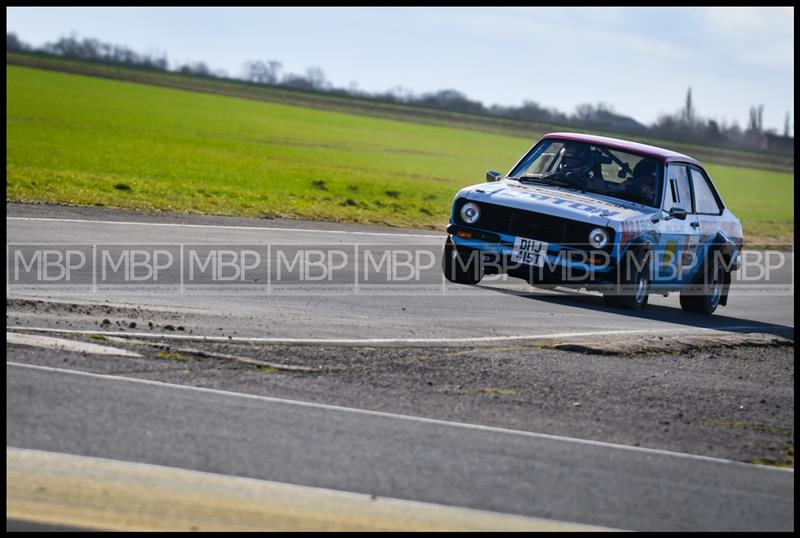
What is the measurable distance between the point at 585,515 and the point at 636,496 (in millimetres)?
483

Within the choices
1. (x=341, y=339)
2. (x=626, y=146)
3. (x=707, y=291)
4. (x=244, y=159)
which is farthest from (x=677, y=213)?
(x=244, y=159)

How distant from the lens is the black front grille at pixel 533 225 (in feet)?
42.0

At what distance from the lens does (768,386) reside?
9633mm

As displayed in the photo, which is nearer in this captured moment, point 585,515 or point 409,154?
point 585,515

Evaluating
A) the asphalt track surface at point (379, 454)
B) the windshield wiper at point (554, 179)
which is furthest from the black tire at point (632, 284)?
the asphalt track surface at point (379, 454)

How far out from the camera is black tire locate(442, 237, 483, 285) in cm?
1362

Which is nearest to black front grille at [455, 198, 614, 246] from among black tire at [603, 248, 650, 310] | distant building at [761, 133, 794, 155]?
black tire at [603, 248, 650, 310]

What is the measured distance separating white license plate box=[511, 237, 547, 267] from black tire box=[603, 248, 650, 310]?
839 millimetres

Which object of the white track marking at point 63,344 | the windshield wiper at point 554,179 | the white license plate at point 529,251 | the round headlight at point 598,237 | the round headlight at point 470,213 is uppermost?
the windshield wiper at point 554,179

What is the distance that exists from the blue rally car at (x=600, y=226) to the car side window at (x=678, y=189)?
0.01 metres

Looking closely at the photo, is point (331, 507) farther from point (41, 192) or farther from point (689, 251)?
point (41, 192)

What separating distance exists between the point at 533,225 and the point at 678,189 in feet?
7.23

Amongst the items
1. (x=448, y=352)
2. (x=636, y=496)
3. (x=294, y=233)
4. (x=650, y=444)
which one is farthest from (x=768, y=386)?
(x=294, y=233)

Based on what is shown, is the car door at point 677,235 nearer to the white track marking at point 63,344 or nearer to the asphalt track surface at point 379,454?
→ the asphalt track surface at point 379,454
